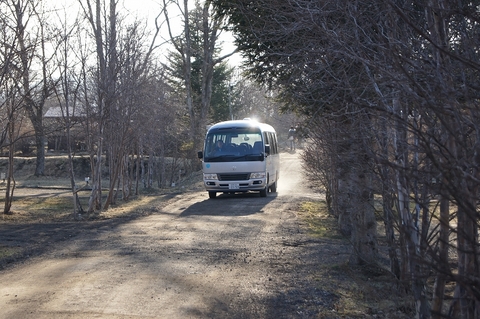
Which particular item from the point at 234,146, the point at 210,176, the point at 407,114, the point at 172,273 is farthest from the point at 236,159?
the point at 407,114

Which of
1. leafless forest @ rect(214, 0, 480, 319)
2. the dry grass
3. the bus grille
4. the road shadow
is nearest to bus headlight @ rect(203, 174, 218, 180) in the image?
the bus grille

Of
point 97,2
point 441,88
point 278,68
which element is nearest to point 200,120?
point 97,2

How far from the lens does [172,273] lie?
353 inches

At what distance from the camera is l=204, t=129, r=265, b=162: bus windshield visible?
2253 cm

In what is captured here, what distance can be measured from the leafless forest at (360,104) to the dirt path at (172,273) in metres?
1.32

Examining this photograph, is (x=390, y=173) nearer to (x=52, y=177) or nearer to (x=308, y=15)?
(x=308, y=15)

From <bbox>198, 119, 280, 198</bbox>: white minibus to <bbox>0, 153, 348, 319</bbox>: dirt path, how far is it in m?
6.75

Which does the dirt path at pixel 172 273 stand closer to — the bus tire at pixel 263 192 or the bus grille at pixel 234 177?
the bus grille at pixel 234 177

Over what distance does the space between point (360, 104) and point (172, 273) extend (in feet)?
18.9

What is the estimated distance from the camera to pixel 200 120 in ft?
137

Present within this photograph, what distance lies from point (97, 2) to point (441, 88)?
51.2 feet

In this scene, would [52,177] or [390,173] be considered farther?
[52,177]

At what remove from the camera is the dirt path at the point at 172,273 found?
7121 millimetres

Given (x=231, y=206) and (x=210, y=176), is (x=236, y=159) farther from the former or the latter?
(x=231, y=206)
